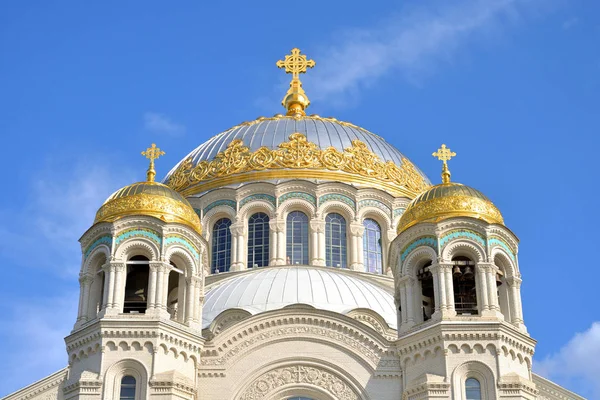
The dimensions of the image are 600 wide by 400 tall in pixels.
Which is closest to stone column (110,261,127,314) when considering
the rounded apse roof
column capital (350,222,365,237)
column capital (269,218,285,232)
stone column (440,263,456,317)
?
the rounded apse roof

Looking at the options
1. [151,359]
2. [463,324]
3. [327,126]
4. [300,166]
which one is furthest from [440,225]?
[327,126]

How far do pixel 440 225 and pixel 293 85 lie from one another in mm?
14222

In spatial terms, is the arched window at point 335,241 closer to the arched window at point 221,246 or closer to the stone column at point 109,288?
the arched window at point 221,246

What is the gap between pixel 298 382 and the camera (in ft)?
79.1

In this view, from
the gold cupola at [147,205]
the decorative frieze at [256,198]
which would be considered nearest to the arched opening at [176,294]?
the gold cupola at [147,205]

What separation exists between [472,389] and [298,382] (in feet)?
11.5

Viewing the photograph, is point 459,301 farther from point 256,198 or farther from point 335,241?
point 256,198

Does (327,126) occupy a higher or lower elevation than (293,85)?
lower

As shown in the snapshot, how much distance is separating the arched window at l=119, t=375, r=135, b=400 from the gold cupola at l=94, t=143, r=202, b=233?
3.47 meters

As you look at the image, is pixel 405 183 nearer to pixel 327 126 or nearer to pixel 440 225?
pixel 327 126

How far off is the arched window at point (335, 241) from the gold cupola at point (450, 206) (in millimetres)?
6109

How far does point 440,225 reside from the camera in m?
24.8

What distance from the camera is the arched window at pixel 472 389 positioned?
23172 millimetres

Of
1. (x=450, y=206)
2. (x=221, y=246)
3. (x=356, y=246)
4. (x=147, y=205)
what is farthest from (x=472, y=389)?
(x=221, y=246)
